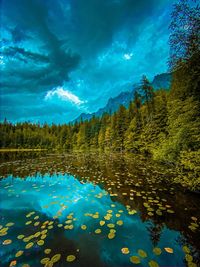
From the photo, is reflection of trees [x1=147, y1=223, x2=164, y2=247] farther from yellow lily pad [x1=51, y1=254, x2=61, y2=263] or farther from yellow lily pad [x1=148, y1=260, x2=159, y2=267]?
yellow lily pad [x1=51, y1=254, x2=61, y2=263]

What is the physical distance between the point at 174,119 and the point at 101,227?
1106 cm

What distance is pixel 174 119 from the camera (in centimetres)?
1184

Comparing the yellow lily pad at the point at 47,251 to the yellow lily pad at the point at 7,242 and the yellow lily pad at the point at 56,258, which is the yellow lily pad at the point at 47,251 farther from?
the yellow lily pad at the point at 7,242

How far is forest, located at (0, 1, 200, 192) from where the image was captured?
5496 mm

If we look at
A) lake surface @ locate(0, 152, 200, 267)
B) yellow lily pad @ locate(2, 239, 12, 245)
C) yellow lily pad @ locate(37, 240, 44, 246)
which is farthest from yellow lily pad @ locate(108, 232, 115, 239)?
yellow lily pad @ locate(2, 239, 12, 245)

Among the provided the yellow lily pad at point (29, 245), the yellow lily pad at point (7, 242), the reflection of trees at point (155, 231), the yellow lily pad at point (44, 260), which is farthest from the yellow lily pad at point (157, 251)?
the yellow lily pad at point (7, 242)

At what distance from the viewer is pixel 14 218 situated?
4.50 meters

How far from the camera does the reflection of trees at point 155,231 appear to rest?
330 centimetres

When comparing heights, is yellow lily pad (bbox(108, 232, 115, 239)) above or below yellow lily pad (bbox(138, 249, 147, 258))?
above

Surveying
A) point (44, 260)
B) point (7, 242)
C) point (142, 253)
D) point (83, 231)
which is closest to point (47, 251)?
point (44, 260)

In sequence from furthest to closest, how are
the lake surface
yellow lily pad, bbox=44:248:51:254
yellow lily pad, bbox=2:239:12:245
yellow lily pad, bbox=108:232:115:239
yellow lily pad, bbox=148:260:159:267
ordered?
yellow lily pad, bbox=108:232:115:239
yellow lily pad, bbox=2:239:12:245
yellow lily pad, bbox=44:248:51:254
the lake surface
yellow lily pad, bbox=148:260:159:267

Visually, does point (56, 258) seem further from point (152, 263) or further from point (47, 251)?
point (152, 263)

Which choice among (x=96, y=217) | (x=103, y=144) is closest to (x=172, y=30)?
(x=96, y=217)

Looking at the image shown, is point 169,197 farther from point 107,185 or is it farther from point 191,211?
point 107,185
